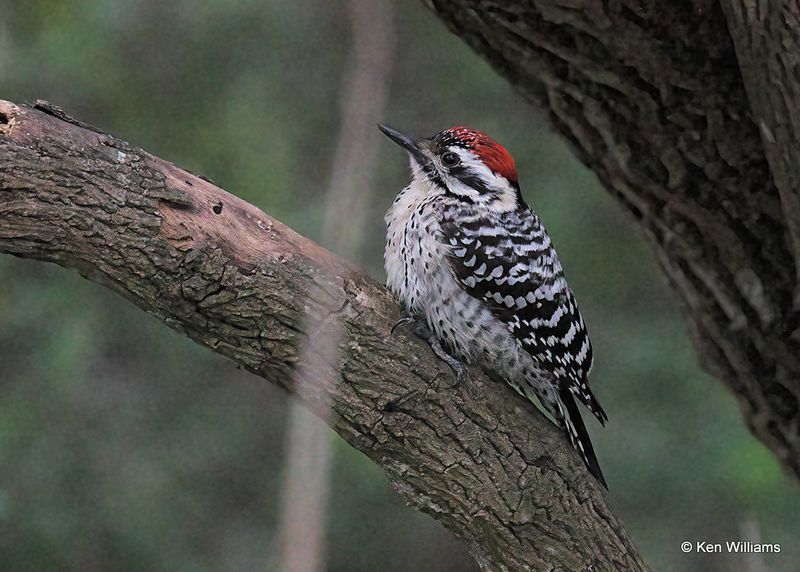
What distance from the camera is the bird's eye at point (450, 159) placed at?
135 inches

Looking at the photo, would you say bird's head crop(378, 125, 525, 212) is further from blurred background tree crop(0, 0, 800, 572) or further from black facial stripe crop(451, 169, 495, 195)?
blurred background tree crop(0, 0, 800, 572)

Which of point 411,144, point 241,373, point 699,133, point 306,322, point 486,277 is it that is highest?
point 241,373

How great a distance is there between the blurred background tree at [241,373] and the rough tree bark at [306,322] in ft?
6.48

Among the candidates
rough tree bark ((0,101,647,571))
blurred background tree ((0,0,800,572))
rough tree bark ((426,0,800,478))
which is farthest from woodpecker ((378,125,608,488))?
blurred background tree ((0,0,800,572))

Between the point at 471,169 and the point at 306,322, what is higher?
the point at 471,169

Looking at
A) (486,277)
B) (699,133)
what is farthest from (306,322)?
(699,133)

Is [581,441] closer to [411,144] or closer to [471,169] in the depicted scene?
[471,169]

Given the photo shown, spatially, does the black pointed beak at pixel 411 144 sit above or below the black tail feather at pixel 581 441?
above

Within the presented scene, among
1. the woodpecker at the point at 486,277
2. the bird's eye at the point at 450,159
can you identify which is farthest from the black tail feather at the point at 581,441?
the bird's eye at the point at 450,159

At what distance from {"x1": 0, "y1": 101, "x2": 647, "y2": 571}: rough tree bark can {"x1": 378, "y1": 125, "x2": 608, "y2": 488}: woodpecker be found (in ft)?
0.59

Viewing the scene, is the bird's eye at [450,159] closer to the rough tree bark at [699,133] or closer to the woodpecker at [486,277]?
the woodpecker at [486,277]

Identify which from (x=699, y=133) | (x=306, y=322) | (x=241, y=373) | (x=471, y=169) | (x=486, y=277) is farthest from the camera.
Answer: (x=241, y=373)

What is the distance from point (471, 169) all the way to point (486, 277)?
44 cm

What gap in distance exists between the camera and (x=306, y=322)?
8.45 ft
